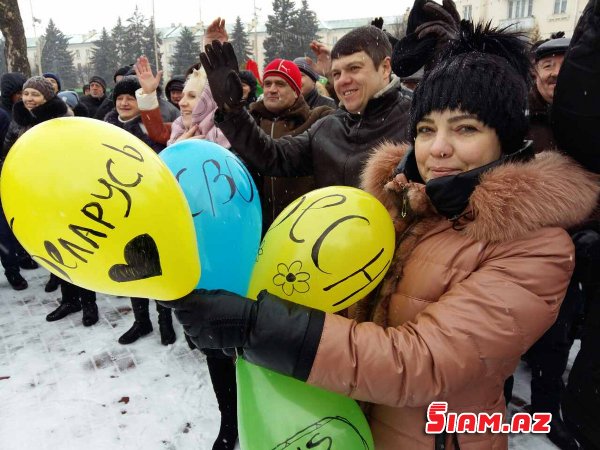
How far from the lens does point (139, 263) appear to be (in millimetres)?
1076

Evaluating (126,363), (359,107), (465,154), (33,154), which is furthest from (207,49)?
(126,363)

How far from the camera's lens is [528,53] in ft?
4.56

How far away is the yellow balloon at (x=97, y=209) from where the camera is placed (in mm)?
1012

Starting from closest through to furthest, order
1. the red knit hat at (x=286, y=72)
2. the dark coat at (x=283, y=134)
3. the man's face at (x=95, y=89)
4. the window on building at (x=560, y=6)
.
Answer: the dark coat at (x=283, y=134) → the red knit hat at (x=286, y=72) → the man's face at (x=95, y=89) → the window on building at (x=560, y=6)

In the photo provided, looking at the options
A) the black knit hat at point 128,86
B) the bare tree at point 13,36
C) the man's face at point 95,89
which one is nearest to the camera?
the black knit hat at point 128,86

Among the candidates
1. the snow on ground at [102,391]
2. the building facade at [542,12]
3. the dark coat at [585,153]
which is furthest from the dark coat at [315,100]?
the building facade at [542,12]

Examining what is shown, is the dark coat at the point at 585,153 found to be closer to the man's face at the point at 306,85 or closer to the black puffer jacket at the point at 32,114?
the man's face at the point at 306,85

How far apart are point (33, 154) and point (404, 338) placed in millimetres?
1000

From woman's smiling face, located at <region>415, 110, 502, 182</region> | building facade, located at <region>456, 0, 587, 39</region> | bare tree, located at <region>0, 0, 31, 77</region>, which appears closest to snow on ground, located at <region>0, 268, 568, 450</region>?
woman's smiling face, located at <region>415, 110, 502, 182</region>

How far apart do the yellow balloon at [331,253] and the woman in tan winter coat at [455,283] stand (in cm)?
12

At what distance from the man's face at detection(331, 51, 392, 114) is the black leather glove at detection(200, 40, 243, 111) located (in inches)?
24.7

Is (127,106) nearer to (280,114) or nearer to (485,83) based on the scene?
(280,114)

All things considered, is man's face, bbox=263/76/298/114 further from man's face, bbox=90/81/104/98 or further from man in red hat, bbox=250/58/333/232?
man's face, bbox=90/81/104/98

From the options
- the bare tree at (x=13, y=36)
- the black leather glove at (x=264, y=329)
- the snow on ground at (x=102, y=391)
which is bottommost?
the snow on ground at (x=102, y=391)
